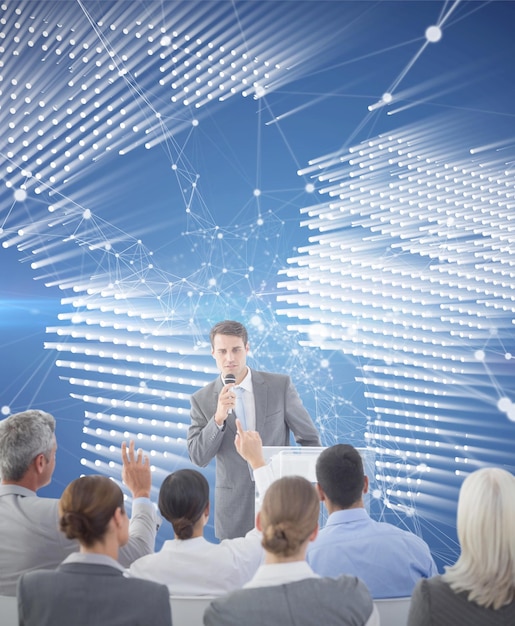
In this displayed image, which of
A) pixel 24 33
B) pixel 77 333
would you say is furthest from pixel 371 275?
pixel 24 33

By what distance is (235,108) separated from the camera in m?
5.61

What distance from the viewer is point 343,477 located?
2.59 metres

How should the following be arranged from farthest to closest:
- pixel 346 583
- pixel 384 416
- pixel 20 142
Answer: pixel 20 142, pixel 384 416, pixel 346 583

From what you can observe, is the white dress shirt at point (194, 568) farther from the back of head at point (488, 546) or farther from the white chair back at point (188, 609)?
the back of head at point (488, 546)

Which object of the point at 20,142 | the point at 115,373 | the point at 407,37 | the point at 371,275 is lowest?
the point at 115,373

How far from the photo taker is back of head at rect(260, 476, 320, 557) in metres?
1.99

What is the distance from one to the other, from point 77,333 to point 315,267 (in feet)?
6.03

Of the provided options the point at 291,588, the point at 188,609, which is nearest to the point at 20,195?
the point at 188,609

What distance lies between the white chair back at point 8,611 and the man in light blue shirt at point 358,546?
0.95 metres

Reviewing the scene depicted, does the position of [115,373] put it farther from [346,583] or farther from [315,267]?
[346,583]

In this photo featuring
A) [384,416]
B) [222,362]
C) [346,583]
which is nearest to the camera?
[346,583]

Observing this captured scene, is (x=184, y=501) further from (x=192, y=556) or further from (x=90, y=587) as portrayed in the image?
(x=90, y=587)

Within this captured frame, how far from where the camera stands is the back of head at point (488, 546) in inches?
76.4

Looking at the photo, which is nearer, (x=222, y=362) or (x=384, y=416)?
(x=222, y=362)
